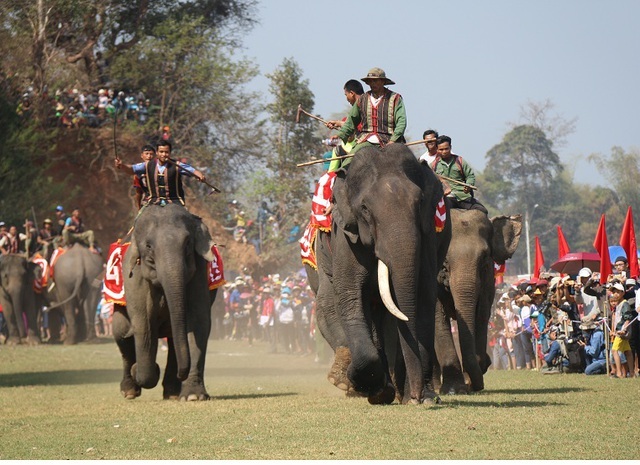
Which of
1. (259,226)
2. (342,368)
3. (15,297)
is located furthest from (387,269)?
(259,226)

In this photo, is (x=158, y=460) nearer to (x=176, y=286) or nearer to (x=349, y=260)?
(x=349, y=260)

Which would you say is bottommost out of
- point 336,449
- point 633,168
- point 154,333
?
point 336,449

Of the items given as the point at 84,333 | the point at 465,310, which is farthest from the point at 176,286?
the point at 84,333

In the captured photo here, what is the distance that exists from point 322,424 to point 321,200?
4.26m

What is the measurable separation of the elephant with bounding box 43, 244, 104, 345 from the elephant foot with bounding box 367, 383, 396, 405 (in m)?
23.2

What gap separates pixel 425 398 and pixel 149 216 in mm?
5430

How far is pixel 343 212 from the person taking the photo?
1284 cm

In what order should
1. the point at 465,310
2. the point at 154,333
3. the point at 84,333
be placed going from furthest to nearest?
the point at 84,333 < the point at 154,333 < the point at 465,310

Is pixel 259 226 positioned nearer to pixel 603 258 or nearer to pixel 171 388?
pixel 603 258

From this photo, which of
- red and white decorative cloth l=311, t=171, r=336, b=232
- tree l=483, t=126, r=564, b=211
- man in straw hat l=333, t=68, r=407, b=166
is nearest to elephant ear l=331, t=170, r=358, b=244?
man in straw hat l=333, t=68, r=407, b=166

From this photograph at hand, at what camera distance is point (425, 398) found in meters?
12.5

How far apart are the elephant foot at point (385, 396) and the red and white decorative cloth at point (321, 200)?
2190 mm

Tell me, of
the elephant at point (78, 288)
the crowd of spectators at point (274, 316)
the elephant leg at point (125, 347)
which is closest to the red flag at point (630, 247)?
the crowd of spectators at point (274, 316)

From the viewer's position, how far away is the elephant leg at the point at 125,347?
1742 cm
